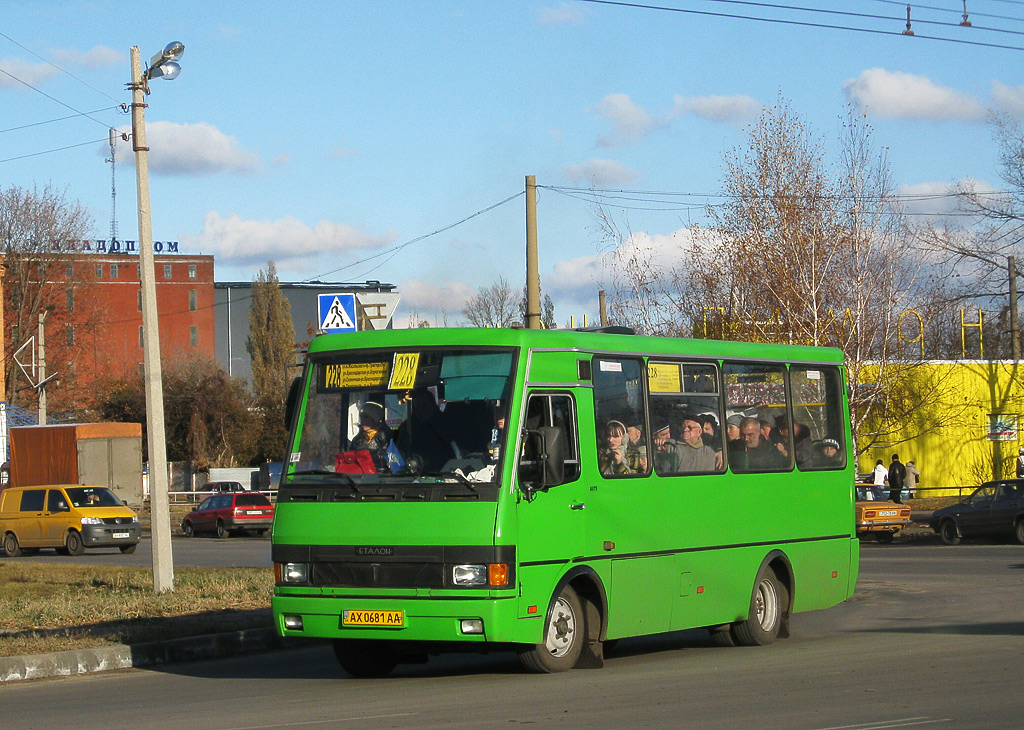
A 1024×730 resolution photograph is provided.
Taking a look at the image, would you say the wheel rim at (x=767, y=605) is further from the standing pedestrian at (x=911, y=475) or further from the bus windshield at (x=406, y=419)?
the standing pedestrian at (x=911, y=475)

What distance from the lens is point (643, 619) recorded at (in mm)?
11055

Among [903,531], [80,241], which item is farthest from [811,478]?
[80,241]

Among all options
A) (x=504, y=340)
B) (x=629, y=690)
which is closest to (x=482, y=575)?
(x=629, y=690)

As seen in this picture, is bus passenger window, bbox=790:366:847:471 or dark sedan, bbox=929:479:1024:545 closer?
bus passenger window, bbox=790:366:847:471

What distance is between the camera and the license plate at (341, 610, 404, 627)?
972cm

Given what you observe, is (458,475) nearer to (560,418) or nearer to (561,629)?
(560,418)

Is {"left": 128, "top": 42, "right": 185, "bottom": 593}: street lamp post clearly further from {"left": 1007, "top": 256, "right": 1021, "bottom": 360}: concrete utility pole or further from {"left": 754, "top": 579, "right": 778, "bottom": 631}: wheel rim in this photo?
{"left": 1007, "top": 256, "right": 1021, "bottom": 360}: concrete utility pole

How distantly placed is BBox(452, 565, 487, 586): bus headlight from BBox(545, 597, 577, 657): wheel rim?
0.85 m

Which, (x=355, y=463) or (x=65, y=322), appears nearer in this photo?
(x=355, y=463)

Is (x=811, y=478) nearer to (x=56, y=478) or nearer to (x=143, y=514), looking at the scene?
(x=56, y=478)

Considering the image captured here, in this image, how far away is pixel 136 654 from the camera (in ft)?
40.4

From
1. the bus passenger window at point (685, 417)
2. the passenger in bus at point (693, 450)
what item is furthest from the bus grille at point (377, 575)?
the passenger in bus at point (693, 450)

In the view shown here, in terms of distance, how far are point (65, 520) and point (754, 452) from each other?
25.2 meters

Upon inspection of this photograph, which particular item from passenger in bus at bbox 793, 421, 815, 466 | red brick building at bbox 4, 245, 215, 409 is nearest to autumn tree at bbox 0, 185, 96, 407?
red brick building at bbox 4, 245, 215, 409
